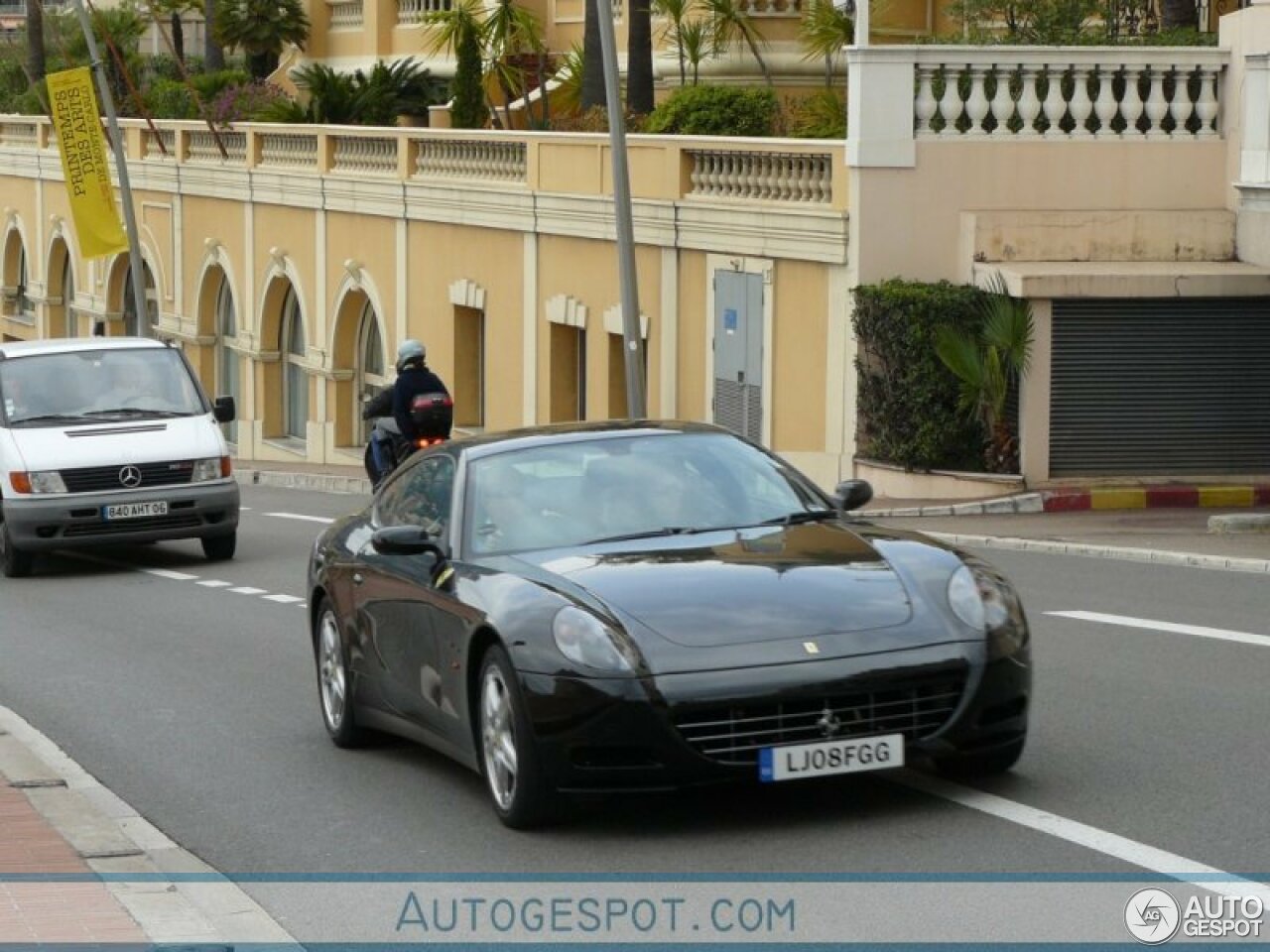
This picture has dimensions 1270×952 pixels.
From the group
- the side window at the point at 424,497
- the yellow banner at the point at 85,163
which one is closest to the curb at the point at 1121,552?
the side window at the point at 424,497

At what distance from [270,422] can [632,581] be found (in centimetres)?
3851

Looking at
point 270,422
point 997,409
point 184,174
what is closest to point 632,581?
point 997,409

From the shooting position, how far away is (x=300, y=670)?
45.5 feet

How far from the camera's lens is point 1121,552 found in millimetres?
18938

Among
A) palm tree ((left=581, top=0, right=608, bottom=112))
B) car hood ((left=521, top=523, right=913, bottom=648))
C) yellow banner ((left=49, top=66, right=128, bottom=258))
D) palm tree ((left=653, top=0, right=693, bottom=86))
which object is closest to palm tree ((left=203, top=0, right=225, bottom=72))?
yellow banner ((left=49, top=66, right=128, bottom=258))

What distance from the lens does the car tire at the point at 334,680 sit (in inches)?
427

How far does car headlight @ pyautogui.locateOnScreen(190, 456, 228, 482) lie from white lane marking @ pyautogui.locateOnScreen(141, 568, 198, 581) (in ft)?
2.67

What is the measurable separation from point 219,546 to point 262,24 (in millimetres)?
39631

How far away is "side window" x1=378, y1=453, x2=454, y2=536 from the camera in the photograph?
10016 millimetres

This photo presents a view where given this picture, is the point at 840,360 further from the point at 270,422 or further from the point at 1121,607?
the point at 270,422

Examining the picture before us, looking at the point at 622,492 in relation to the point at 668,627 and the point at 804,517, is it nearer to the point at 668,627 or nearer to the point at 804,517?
the point at 804,517

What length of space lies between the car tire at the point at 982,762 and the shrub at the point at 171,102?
46255mm

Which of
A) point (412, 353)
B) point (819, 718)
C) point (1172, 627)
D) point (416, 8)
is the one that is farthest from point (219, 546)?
point (416, 8)
